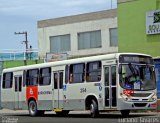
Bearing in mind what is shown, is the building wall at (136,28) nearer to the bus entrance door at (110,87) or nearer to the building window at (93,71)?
the building window at (93,71)

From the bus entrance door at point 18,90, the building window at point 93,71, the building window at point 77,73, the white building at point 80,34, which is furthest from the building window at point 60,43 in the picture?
the building window at point 93,71

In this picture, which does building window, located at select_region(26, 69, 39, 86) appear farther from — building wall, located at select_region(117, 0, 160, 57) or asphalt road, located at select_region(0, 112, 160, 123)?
building wall, located at select_region(117, 0, 160, 57)

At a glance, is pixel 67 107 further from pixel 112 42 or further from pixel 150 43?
pixel 112 42

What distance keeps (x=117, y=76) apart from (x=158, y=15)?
996 centimetres

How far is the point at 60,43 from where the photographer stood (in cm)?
4781

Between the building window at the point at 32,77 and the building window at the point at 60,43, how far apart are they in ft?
53.8

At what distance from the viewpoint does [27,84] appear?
101 ft

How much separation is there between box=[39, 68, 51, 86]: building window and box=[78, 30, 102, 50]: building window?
15008 millimetres

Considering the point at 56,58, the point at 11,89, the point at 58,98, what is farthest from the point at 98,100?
the point at 56,58

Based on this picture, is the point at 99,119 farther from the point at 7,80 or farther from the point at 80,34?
the point at 80,34

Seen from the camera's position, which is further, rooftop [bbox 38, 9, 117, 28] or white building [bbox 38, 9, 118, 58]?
white building [bbox 38, 9, 118, 58]

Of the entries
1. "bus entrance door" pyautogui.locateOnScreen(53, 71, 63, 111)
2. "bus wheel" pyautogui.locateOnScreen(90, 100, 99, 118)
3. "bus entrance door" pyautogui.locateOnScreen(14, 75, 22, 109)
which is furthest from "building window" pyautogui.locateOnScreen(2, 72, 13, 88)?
"bus wheel" pyautogui.locateOnScreen(90, 100, 99, 118)

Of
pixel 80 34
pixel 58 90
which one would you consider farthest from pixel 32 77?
pixel 80 34

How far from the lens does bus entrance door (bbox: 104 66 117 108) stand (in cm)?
2428
